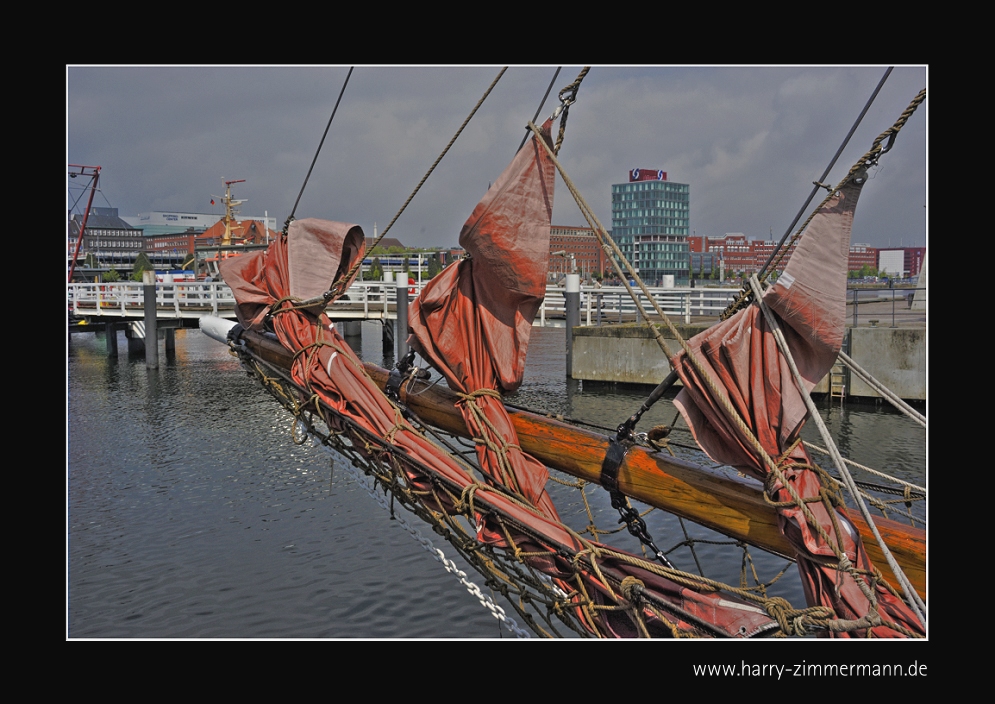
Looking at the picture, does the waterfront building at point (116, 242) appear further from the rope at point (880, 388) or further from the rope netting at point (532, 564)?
the rope at point (880, 388)

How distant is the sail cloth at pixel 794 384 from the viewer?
384cm

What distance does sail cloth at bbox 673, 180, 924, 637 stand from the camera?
→ 384cm

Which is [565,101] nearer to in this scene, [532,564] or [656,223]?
[532,564]

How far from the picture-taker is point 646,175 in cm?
11144

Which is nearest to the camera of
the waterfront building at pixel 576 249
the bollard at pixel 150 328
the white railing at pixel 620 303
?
the white railing at pixel 620 303

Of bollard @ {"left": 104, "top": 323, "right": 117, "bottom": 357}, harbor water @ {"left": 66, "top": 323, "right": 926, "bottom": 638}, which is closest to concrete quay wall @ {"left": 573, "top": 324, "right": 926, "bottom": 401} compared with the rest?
harbor water @ {"left": 66, "top": 323, "right": 926, "bottom": 638}

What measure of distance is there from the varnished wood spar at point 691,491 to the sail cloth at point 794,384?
0.61 ft

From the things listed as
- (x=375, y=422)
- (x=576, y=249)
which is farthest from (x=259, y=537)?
(x=576, y=249)

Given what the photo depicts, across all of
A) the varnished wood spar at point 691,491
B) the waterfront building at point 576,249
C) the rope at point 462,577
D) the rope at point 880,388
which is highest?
the waterfront building at point 576,249

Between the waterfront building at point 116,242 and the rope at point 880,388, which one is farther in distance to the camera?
the waterfront building at point 116,242

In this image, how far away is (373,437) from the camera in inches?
223

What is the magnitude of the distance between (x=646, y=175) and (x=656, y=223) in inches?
321

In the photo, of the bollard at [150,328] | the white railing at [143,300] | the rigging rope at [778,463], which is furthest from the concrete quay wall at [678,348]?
the bollard at [150,328]

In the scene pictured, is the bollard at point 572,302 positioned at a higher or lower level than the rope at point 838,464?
higher
